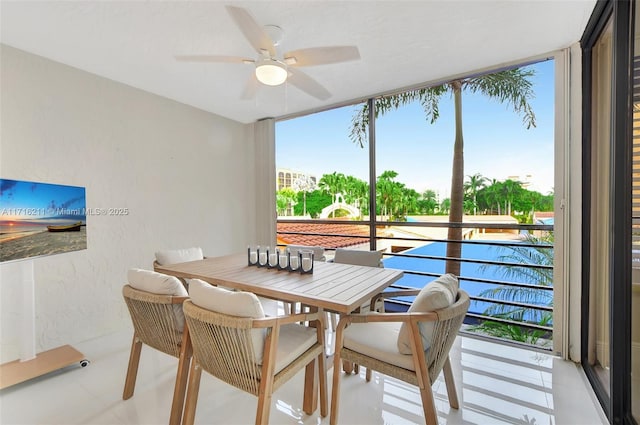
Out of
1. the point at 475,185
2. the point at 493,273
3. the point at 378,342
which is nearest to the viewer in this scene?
the point at 378,342

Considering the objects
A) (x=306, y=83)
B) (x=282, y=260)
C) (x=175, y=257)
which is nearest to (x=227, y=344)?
(x=282, y=260)

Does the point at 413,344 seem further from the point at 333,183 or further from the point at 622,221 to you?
the point at 333,183

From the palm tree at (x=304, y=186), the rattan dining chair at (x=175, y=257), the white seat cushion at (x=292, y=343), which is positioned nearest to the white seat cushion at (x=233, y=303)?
the white seat cushion at (x=292, y=343)

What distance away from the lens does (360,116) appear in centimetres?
379

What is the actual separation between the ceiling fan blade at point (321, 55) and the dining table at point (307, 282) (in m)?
1.44

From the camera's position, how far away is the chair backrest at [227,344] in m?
1.28

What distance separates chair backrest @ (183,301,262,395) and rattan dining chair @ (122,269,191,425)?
9.9 inches

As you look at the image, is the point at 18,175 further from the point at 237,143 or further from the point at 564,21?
the point at 564,21

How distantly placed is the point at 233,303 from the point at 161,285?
1.98 feet

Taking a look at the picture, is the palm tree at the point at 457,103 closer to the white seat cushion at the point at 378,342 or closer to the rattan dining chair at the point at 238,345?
the white seat cushion at the point at 378,342

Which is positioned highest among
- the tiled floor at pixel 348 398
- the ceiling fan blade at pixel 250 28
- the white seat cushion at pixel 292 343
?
the ceiling fan blade at pixel 250 28

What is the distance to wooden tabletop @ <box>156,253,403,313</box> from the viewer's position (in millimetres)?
1577

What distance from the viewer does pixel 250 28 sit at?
1.59 metres

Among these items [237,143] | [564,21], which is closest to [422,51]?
[564,21]
